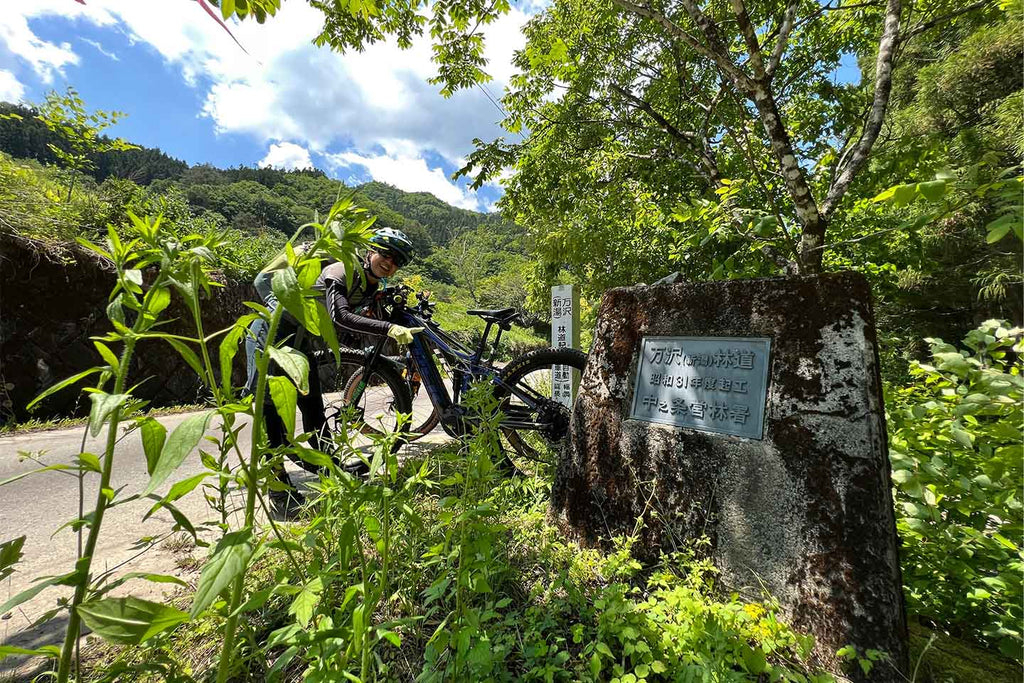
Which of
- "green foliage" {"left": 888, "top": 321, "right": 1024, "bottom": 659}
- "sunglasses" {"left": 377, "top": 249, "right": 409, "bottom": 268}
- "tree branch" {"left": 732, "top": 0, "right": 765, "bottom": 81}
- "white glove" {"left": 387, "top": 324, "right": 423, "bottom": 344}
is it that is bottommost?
"green foliage" {"left": 888, "top": 321, "right": 1024, "bottom": 659}

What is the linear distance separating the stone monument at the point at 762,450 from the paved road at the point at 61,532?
148cm

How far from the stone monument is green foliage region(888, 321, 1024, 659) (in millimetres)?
162

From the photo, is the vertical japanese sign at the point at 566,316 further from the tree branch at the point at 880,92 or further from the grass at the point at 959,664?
the grass at the point at 959,664

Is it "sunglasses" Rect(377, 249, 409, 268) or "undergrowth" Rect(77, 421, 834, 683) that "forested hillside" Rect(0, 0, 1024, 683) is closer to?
"undergrowth" Rect(77, 421, 834, 683)

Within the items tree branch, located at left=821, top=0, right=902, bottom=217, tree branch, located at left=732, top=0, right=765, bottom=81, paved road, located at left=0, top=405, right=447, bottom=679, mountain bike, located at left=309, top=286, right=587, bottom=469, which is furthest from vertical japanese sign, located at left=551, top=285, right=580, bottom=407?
paved road, located at left=0, top=405, right=447, bottom=679

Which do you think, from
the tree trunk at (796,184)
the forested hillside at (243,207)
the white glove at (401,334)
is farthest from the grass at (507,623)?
the tree trunk at (796,184)

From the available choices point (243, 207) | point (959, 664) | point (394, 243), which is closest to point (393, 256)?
point (394, 243)

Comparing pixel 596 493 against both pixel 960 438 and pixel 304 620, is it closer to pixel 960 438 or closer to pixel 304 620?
pixel 960 438

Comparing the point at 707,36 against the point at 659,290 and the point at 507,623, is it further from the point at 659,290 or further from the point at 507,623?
the point at 507,623

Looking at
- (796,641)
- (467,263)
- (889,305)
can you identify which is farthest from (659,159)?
(467,263)

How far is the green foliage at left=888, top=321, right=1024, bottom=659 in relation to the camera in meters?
1.18

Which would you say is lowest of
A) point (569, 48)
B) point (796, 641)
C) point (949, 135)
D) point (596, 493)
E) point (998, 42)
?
point (796, 641)

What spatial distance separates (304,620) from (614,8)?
6712mm

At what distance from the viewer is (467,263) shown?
30.4 meters
